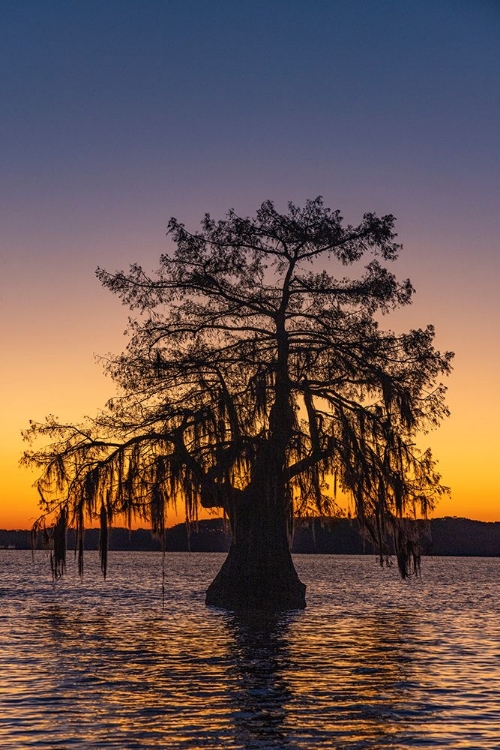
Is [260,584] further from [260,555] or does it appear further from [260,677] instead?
[260,677]

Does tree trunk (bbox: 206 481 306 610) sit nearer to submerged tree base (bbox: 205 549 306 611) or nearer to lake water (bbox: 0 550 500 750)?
submerged tree base (bbox: 205 549 306 611)

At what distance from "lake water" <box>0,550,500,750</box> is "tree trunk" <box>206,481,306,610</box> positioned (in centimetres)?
80

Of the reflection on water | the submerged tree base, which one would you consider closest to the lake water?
the reflection on water

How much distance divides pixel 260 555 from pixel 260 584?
104 cm

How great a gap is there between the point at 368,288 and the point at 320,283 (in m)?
1.68

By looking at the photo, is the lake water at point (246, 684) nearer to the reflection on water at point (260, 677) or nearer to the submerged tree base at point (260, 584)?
the reflection on water at point (260, 677)

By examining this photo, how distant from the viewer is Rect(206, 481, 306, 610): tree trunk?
3431 centimetres

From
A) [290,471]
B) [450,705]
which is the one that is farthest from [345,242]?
[450,705]

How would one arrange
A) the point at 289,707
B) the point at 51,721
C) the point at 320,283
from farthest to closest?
the point at 320,283 → the point at 289,707 → the point at 51,721

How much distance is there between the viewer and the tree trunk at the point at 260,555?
34.3m

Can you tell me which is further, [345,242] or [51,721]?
[345,242]

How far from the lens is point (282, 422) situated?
106ft

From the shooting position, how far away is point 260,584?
34.7 metres

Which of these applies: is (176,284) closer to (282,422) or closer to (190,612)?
(282,422)
